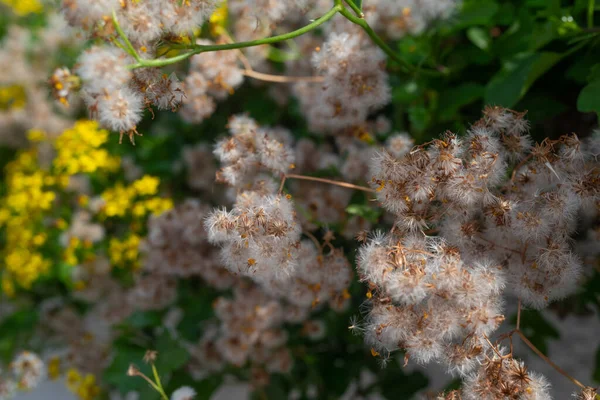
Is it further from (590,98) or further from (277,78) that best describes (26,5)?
(590,98)

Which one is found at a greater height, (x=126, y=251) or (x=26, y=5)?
(x=26, y=5)

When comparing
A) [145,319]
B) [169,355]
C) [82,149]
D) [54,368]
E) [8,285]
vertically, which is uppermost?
[82,149]

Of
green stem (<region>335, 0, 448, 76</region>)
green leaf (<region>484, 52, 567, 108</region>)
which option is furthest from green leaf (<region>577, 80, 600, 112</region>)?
green stem (<region>335, 0, 448, 76</region>)

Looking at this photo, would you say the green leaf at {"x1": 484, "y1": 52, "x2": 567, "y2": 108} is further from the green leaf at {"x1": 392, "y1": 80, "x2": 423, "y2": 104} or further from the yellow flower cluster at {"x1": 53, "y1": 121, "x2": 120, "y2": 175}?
the yellow flower cluster at {"x1": 53, "y1": 121, "x2": 120, "y2": 175}

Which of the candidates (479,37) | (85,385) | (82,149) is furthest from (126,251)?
(479,37)

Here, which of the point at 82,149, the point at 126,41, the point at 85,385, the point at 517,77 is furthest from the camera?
the point at 85,385

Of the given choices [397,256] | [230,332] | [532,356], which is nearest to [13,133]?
[230,332]
